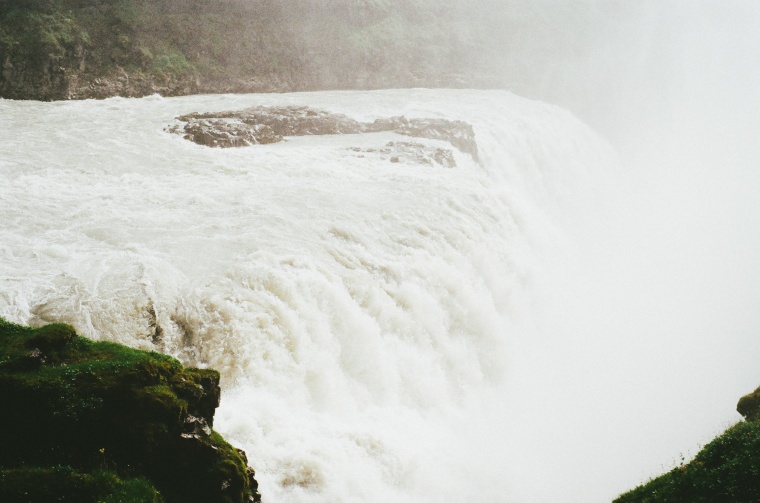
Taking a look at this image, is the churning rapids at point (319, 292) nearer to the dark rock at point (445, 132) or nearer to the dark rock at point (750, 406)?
the dark rock at point (445, 132)

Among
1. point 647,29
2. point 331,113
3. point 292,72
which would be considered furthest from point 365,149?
point 647,29

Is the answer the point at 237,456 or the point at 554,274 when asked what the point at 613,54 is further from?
the point at 237,456

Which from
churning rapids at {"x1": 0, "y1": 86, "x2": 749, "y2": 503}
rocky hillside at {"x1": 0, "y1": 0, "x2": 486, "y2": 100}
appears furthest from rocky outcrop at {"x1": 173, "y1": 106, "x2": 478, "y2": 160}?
rocky hillside at {"x1": 0, "y1": 0, "x2": 486, "y2": 100}

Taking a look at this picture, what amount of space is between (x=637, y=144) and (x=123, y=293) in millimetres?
63396

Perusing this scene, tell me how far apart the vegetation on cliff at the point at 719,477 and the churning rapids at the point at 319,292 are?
3693mm

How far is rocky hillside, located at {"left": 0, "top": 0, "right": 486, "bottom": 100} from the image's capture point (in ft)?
90.1

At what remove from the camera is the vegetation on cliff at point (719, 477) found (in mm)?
7465

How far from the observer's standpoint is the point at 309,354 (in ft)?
38.6

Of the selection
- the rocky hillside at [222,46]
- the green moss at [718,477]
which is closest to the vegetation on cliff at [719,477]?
the green moss at [718,477]

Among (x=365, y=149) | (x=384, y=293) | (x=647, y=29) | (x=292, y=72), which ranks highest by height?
(x=647, y=29)

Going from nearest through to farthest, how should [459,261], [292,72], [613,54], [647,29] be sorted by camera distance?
[459,261], [292,72], [613,54], [647,29]

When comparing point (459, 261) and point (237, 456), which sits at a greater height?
point (459, 261)

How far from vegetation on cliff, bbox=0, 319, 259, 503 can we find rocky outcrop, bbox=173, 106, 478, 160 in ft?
52.9

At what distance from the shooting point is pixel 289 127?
84.3 ft
